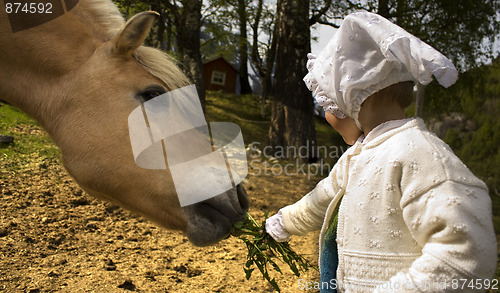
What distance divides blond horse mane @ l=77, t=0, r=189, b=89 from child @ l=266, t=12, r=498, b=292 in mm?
866

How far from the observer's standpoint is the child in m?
1.17

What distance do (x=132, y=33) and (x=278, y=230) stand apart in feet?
4.06

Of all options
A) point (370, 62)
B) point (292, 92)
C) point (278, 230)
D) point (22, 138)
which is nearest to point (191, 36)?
point (292, 92)

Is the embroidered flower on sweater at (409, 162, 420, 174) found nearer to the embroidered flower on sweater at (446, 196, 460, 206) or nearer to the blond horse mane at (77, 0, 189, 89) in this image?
the embroidered flower on sweater at (446, 196, 460, 206)

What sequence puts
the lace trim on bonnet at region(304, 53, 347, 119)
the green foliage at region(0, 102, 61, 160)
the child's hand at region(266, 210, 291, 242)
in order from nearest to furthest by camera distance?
1. the lace trim on bonnet at region(304, 53, 347, 119)
2. the child's hand at region(266, 210, 291, 242)
3. the green foliage at region(0, 102, 61, 160)

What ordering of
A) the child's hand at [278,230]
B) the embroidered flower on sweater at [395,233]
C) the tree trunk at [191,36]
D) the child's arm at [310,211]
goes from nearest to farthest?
1. the embroidered flower on sweater at [395,233]
2. the child's arm at [310,211]
3. the child's hand at [278,230]
4. the tree trunk at [191,36]

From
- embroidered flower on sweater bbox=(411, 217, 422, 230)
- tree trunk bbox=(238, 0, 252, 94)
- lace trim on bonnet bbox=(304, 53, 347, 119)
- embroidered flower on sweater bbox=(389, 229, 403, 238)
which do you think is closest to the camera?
embroidered flower on sweater bbox=(411, 217, 422, 230)

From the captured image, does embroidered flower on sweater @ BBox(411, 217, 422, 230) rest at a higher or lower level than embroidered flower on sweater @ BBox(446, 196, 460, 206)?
lower

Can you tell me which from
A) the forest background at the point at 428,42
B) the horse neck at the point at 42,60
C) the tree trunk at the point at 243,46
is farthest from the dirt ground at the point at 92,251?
the tree trunk at the point at 243,46

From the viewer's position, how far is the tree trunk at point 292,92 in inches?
312

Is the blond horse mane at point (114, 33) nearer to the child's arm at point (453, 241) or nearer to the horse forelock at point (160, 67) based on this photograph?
the horse forelock at point (160, 67)

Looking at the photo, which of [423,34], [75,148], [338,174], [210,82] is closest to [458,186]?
[338,174]

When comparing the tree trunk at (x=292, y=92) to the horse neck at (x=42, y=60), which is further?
the tree trunk at (x=292, y=92)

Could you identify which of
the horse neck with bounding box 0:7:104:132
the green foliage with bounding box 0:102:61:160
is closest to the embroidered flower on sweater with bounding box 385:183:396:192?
the horse neck with bounding box 0:7:104:132
